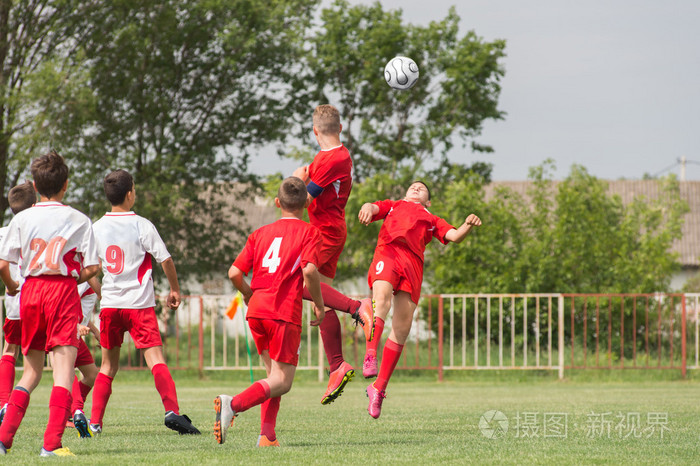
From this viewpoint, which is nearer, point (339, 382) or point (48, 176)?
point (48, 176)

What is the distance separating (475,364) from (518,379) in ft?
3.36

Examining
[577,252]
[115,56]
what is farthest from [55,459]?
[115,56]

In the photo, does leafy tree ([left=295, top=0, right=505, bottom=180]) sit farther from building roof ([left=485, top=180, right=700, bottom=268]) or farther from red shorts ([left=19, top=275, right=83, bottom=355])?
red shorts ([left=19, top=275, right=83, bottom=355])

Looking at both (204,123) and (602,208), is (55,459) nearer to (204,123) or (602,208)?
(602,208)

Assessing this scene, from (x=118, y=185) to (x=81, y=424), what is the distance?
1811mm

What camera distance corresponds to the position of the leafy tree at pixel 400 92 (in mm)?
29688

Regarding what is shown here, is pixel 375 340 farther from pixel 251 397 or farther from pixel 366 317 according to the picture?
pixel 251 397

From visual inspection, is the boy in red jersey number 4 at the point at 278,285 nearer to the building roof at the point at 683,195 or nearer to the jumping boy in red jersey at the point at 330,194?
the jumping boy in red jersey at the point at 330,194

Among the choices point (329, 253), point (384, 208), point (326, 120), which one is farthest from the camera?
point (384, 208)

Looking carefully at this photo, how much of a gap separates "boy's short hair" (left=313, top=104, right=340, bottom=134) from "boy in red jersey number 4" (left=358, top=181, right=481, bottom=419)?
786 mm

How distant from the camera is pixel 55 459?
16.8 ft

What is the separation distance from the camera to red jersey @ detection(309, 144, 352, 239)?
23.0 ft

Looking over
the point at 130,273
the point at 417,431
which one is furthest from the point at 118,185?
the point at 417,431

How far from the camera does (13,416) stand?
553cm
